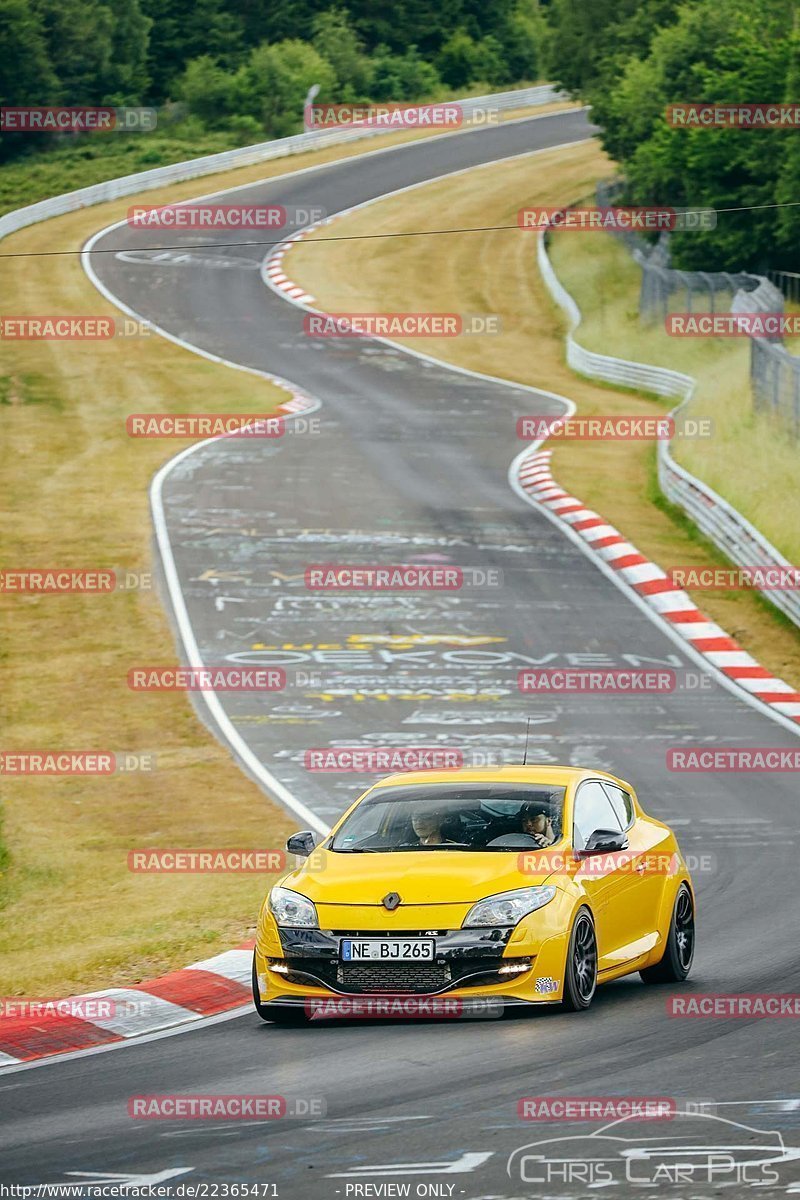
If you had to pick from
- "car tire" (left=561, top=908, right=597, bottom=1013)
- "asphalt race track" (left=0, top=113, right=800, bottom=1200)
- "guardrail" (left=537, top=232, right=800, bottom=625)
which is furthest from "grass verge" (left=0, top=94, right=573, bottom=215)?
"car tire" (left=561, top=908, right=597, bottom=1013)

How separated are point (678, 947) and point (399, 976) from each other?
234 centimetres

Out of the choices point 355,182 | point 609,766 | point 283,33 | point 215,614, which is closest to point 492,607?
point 215,614

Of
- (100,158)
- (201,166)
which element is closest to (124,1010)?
(201,166)

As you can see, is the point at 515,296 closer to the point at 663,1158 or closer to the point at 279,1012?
the point at 279,1012

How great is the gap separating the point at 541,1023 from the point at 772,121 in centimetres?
4160

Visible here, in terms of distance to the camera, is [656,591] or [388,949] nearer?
[388,949]

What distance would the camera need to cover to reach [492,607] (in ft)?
89.8

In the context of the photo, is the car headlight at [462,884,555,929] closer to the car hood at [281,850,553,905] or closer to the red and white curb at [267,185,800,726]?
the car hood at [281,850,553,905]

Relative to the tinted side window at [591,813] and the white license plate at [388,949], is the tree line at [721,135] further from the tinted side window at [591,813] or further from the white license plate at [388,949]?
the white license plate at [388,949]

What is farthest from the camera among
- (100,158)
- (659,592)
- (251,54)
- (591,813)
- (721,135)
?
(251,54)

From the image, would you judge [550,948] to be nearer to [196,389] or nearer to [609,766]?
[609,766]

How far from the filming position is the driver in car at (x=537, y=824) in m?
11.2

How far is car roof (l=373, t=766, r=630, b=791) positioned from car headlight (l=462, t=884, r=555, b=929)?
4.19ft

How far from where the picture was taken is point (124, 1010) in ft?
37.3
